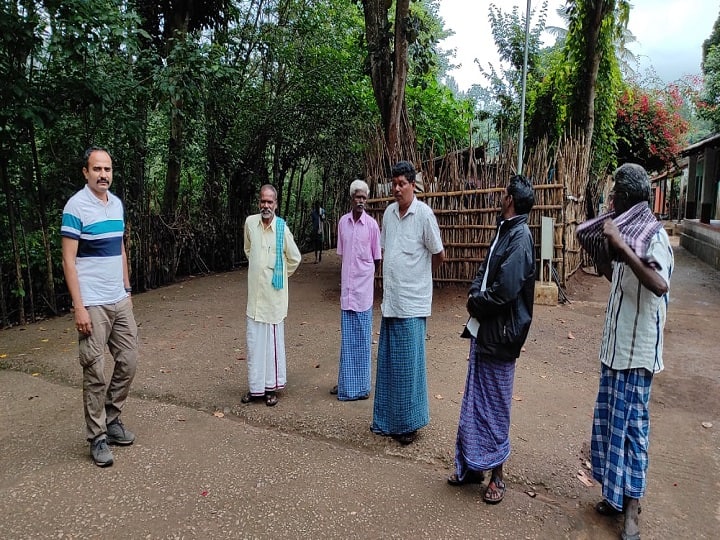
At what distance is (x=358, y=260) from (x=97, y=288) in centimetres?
189

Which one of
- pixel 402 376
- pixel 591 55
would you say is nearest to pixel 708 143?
pixel 591 55

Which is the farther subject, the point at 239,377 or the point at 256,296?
the point at 239,377

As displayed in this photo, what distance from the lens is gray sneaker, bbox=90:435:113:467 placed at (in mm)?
2938

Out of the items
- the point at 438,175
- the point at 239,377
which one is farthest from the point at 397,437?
the point at 438,175

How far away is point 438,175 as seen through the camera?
26.2 ft

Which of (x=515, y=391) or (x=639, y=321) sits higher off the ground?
(x=639, y=321)

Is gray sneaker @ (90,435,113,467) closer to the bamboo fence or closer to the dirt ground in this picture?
the dirt ground

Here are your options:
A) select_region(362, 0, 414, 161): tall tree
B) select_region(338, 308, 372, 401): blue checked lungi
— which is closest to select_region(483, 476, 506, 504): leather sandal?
select_region(338, 308, 372, 401): blue checked lungi

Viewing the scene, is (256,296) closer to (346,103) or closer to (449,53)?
(346,103)

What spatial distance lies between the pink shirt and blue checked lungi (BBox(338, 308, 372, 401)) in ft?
0.32

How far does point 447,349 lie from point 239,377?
2191 mm

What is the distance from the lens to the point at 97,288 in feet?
9.68

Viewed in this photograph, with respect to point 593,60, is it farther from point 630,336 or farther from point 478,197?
point 630,336

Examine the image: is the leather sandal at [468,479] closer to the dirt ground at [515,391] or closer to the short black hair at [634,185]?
the dirt ground at [515,391]
